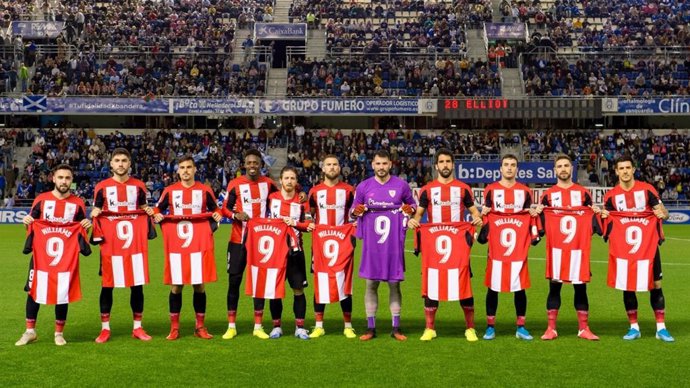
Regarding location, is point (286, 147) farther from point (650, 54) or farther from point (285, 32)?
point (650, 54)

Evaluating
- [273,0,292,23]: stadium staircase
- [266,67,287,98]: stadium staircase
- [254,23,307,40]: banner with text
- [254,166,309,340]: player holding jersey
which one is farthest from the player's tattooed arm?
[273,0,292,23]: stadium staircase

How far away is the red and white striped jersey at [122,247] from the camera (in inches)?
371

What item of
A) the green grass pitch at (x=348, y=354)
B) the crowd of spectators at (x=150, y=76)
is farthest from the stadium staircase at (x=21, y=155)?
the green grass pitch at (x=348, y=354)

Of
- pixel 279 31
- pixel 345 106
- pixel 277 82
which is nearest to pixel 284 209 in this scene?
Result: pixel 345 106

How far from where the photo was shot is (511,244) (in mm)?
9477

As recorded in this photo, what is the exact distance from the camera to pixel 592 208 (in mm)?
9492

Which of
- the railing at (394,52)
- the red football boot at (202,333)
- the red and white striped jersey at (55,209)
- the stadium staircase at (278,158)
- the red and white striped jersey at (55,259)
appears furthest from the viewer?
the railing at (394,52)

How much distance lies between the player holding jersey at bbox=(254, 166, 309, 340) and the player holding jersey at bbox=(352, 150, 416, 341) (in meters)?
0.71

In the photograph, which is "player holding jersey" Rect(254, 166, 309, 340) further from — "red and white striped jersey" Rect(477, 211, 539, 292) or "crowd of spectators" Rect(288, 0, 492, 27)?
"crowd of spectators" Rect(288, 0, 492, 27)

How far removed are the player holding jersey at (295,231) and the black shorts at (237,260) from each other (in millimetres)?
474

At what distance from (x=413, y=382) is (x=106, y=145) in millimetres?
33040

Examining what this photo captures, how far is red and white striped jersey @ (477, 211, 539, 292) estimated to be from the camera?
9383 millimetres

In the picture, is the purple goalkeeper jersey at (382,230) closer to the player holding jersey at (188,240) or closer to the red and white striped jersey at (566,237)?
the red and white striped jersey at (566,237)

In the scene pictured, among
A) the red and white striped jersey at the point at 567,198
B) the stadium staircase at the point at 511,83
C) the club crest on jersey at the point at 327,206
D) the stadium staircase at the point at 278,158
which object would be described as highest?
the stadium staircase at the point at 511,83
